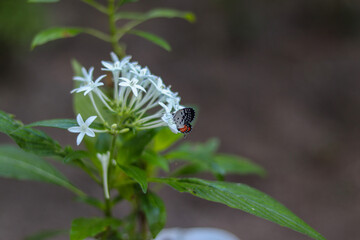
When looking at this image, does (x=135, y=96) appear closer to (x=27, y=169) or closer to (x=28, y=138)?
(x=28, y=138)

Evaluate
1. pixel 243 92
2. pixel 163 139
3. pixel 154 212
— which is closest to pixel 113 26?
pixel 163 139

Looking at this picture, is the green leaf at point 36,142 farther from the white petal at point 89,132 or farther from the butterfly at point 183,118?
the butterfly at point 183,118

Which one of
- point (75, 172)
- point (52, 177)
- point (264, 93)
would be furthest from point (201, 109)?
point (52, 177)

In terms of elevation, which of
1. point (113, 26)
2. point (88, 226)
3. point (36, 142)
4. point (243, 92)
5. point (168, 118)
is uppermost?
Result: point (243, 92)

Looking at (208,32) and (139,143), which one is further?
(208,32)

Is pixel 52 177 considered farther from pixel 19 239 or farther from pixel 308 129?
pixel 308 129

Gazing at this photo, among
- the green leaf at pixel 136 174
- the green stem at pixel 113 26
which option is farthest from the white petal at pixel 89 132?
the green stem at pixel 113 26

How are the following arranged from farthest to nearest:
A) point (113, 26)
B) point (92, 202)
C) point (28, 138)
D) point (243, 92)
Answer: point (243, 92), point (113, 26), point (92, 202), point (28, 138)
